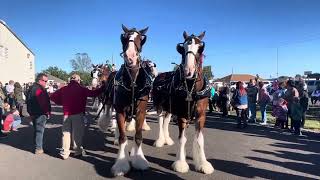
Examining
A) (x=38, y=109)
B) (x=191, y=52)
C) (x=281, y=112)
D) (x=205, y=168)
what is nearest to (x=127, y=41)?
(x=191, y=52)

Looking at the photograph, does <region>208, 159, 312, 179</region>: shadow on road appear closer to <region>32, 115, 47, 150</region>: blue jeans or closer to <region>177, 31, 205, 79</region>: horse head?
<region>177, 31, 205, 79</region>: horse head

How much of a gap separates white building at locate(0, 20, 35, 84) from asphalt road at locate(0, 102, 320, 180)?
33.2 m

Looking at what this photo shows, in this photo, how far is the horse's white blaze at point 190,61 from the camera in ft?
23.1

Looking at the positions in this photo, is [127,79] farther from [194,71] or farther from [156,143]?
[156,143]

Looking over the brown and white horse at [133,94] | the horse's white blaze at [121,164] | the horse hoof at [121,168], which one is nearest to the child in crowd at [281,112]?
the brown and white horse at [133,94]

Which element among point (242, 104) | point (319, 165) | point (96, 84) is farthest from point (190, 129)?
point (319, 165)

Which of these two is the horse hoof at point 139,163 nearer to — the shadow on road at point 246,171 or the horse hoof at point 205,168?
the horse hoof at point 205,168

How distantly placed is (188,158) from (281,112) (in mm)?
6448

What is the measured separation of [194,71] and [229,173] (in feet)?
6.73

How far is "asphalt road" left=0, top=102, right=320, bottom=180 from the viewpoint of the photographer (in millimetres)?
7461

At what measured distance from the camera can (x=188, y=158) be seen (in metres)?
8.66

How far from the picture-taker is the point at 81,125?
9.16 meters

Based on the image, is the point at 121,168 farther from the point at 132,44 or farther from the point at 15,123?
the point at 15,123

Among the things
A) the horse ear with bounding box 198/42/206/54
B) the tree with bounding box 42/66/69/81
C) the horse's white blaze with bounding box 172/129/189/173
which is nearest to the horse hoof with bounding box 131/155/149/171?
the horse's white blaze with bounding box 172/129/189/173
